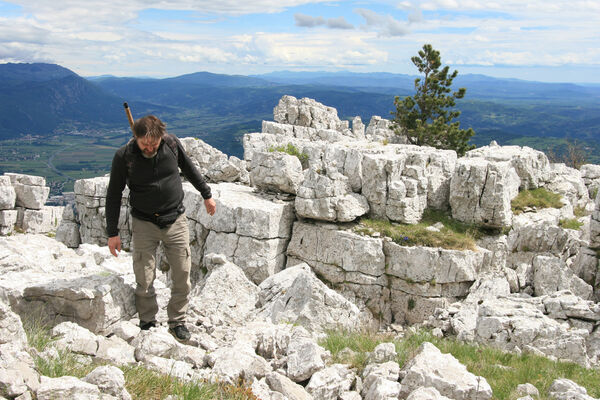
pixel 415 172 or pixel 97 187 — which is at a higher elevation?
pixel 415 172

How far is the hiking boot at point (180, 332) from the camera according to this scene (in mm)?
8938

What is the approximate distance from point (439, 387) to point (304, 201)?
1294cm

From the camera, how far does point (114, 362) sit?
6.93 m

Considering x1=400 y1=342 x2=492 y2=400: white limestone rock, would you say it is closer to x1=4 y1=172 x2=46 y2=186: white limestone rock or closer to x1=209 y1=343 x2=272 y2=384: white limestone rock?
x1=209 y1=343 x2=272 y2=384: white limestone rock

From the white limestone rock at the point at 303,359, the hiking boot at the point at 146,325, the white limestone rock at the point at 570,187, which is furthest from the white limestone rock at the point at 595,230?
the hiking boot at the point at 146,325

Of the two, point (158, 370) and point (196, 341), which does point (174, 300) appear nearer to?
point (196, 341)

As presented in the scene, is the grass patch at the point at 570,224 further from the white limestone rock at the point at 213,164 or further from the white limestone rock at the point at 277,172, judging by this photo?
the white limestone rock at the point at 213,164

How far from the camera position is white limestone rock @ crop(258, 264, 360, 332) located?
35.3 ft

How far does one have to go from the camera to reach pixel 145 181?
8609 mm

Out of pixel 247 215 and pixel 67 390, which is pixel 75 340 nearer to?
pixel 67 390

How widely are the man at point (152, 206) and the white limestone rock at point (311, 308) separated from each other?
2898mm

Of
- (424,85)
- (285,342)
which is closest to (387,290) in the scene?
(285,342)

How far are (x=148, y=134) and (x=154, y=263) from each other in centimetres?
297

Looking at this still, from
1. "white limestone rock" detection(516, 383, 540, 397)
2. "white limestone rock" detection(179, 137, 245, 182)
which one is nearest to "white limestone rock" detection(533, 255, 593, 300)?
"white limestone rock" detection(516, 383, 540, 397)
